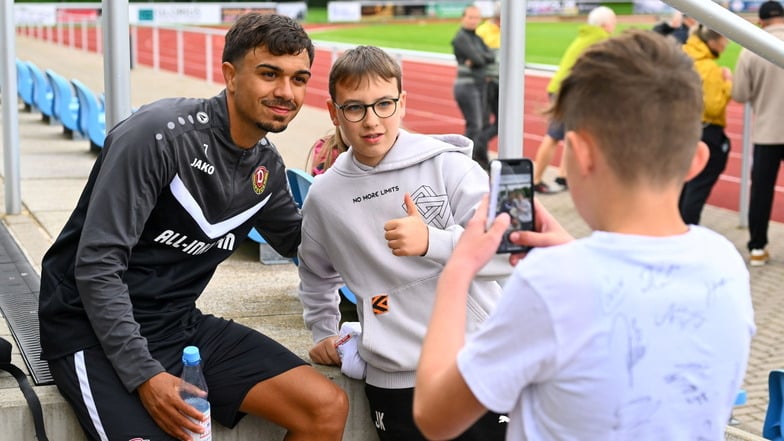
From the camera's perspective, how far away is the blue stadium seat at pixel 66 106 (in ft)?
37.0

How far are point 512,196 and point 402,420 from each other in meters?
1.54

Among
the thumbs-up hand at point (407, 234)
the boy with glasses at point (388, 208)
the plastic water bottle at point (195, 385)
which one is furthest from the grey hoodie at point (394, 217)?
the plastic water bottle at point (195, 385)

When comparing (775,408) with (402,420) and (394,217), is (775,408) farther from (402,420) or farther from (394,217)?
(394,217)

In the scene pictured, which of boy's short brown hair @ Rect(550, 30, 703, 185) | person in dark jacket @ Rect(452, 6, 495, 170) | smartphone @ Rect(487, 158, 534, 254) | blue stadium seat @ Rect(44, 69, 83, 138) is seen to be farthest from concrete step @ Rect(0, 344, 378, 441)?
person in dark jacket @ Rect(452, 6, 495, 170)

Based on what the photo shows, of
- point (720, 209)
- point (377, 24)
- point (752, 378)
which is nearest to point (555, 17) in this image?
point (377, 24)

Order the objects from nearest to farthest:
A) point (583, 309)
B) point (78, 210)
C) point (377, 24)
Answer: point (583, 309) → point (78, 210) → point (377, 24)

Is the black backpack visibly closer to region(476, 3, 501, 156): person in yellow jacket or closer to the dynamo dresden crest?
the dynamo dresden crest

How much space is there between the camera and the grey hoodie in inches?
132

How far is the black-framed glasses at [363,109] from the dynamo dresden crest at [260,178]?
346 millimetres

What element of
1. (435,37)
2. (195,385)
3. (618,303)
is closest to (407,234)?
(195,385)

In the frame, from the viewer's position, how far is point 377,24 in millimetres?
52844

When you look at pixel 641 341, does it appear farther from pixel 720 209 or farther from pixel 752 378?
pixel 720 209

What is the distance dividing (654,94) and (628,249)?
0.83 feet

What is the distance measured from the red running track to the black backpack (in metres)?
6.98
